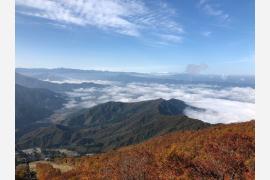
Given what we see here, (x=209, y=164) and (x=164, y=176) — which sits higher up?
(x=209, y=164)
